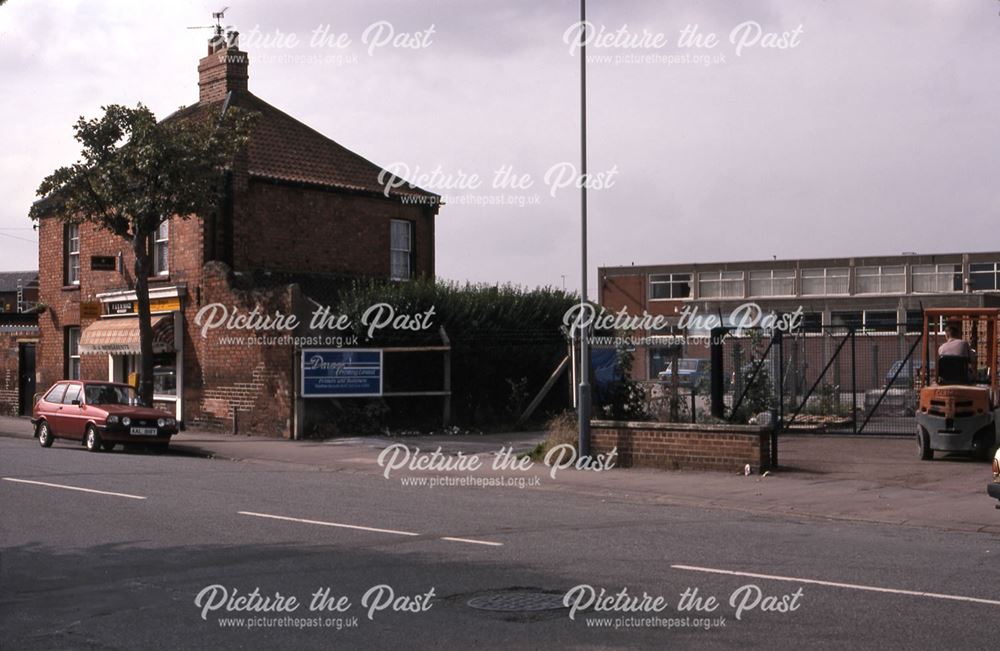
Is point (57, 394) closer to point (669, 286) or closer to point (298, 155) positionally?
point (298, 155)

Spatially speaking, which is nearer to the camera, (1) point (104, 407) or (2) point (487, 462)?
(2) point (487, 462)

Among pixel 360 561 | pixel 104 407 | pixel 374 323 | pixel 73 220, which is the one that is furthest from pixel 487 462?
pixel 73 220

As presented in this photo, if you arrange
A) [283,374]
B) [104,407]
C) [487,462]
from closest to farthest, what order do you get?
[487,462] < [104,407] < [283,374]

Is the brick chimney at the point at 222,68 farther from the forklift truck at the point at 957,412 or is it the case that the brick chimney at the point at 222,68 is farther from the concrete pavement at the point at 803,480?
the forklift truck at the point at 957,412

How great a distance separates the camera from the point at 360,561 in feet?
32.1

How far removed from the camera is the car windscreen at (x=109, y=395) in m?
23.0

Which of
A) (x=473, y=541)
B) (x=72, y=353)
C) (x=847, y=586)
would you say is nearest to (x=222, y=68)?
(x=72, y=353)

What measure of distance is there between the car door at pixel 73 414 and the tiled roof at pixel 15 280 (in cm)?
6096

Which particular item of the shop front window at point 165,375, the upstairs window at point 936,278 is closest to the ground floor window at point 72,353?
the shop front window at point 165,375

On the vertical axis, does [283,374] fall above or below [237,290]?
below

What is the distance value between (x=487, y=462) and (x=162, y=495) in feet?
21.8

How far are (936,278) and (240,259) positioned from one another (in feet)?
149

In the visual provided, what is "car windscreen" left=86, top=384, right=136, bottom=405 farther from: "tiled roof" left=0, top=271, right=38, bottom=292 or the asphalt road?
"tiled roof" left=0, top=271, right=38, bottom=292

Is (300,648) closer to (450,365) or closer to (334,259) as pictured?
(450,365)
